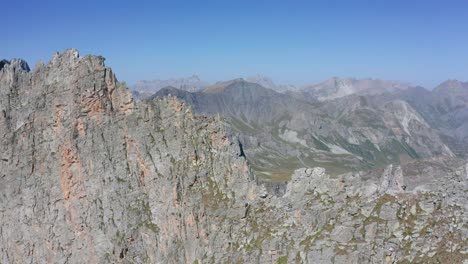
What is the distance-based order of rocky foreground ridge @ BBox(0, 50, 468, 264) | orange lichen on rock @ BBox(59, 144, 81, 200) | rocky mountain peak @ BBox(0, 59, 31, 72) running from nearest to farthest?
rocky foreground ridge @ BBox(0, 50, 468, 264) < orange lichen on rock @ BBox(59, 144, 81, 200) < rocky mountain peak @ BBox(0, 59, 31, 72)

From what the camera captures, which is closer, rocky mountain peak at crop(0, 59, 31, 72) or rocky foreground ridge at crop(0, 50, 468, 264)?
rocky foreground ridge at crop(0, 50, 468, 264)

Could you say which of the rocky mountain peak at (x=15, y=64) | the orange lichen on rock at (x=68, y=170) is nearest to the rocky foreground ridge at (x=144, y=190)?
the orange lichen on rock at (x=68, y=170)

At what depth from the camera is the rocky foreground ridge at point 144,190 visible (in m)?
89.4

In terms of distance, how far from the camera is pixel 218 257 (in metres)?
99.1

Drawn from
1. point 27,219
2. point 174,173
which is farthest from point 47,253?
point 174,173

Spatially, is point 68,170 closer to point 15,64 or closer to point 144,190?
point 144,190

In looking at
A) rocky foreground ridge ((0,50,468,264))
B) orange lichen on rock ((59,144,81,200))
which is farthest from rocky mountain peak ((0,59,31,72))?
orange lichen on rock ((59,144,81,200))

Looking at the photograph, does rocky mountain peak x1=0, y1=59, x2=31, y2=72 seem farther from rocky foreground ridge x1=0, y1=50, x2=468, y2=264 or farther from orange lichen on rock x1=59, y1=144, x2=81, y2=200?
orange lichen on rock x1=59, y1=144, x2=81, y2=200

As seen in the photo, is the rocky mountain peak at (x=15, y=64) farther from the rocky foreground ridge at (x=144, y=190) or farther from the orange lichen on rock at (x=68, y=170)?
the orange lichen on rock at (x=68, y=170)

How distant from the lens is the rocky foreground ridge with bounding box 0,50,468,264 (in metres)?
89.4

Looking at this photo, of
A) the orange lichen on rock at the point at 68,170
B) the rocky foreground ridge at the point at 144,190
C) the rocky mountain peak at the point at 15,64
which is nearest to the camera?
the rocky foreground ridge at the point at 144,190

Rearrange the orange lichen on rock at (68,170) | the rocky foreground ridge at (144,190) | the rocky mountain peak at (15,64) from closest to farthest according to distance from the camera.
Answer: the rocky foreground ridge at (144,190), the orange lichen on rock at (68,170), the rocky mountain peak at (15,64)

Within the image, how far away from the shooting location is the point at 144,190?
115812 millimetres

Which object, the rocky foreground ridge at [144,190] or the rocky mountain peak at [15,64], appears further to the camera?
the rocky mountain peak at [15,64]
